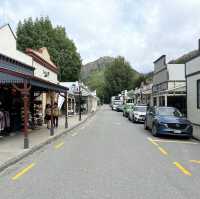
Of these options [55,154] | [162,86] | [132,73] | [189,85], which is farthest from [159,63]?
[132,73]

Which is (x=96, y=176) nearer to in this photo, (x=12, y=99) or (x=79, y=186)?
(x=79, y=186)

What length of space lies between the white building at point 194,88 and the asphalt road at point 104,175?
11108 millimetres

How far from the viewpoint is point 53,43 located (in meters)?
49.8

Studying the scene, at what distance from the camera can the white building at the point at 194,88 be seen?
22.1 meters

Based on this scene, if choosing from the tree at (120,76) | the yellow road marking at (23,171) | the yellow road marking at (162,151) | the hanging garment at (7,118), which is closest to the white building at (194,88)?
the yellow road marking at (162,151)

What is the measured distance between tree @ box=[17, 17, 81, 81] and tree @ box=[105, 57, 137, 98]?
1510 inches

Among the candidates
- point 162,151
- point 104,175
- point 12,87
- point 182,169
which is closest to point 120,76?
point 12,87

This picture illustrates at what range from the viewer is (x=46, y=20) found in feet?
166

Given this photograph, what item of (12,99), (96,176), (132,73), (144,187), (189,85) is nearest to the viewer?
(144,187)

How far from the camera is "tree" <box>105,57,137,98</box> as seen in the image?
307 ft

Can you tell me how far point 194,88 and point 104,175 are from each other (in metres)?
16.7

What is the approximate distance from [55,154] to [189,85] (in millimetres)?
15960

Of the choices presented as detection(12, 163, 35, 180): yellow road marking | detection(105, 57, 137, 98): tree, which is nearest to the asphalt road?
detection(12, 163, 35, 180): yellow road marking

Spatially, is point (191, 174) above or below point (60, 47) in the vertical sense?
below
